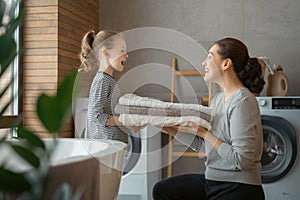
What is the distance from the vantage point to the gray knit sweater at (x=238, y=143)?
7.59 ft

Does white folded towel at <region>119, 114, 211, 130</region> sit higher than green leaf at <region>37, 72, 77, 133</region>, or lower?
lower

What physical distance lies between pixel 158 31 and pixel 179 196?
2541 millimetres

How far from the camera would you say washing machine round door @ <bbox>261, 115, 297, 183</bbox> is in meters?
3.75

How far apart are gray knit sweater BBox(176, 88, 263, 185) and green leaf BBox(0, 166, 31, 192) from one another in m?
2.05

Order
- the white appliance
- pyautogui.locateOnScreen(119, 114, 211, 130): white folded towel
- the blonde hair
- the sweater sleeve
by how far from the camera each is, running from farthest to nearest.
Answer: the white appliance, the blonde hair, pyautogui.locateOnScreen(119, 114, 211, 130): white folded towel, the sweater sleeve

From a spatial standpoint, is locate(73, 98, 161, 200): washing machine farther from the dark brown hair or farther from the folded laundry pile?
the dark brown hair

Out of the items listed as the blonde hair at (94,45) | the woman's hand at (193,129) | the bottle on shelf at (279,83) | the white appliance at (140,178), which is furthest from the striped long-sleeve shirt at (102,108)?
the bottle on shelf at (279,83)

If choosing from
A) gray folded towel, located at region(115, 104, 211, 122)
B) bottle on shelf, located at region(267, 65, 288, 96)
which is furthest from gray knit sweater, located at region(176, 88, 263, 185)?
bottle on shelf, located at region(267, 65, 288, 96)

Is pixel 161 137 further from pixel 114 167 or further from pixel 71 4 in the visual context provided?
pixel 114 167

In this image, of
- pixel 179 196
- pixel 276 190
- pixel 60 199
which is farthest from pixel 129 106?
pixel 60 199

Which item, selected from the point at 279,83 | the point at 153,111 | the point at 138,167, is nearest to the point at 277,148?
the point at 279,83

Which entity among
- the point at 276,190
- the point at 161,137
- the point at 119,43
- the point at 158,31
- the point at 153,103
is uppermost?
A: the point at 158,31

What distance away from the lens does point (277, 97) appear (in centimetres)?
386

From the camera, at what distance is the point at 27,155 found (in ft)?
1.06
